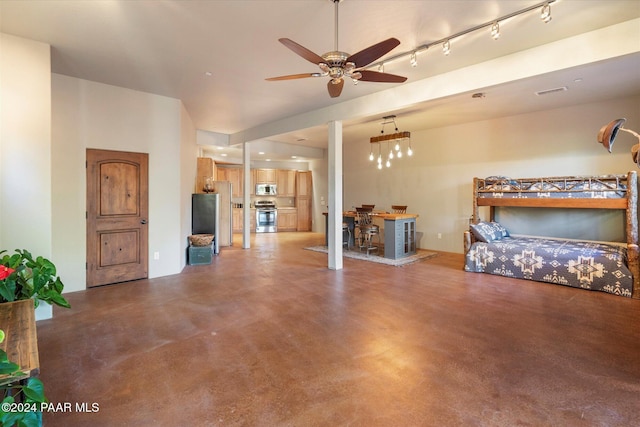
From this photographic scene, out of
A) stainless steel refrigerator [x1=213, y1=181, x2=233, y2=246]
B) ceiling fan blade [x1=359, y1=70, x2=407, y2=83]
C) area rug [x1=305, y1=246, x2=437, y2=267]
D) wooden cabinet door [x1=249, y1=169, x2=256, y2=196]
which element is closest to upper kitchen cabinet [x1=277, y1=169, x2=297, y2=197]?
wooden cabinet door [x1=249, y1=169, x2=256, y2=196]

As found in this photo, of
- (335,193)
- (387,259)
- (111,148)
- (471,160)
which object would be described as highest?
(471,160)

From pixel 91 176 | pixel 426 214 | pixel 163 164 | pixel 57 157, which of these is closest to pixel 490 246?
pixel 426 214

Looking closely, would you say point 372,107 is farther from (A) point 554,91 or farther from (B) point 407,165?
(B) point 407,165

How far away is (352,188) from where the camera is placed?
9.15 metres

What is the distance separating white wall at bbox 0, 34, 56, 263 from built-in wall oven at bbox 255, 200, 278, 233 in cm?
742

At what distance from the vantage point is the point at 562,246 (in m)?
4.77

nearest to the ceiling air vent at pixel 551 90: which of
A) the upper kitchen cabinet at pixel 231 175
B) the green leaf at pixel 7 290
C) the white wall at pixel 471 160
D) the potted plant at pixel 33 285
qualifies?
the white wall at pixel 471 160

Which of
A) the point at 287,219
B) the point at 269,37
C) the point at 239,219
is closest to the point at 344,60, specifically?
the point at 269,37

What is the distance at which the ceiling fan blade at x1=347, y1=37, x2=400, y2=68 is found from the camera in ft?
7.52

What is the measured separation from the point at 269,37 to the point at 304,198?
8104mm

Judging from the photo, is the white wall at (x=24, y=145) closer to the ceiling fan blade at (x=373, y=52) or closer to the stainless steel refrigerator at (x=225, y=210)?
the ceiling fan blade at (x=373, y=52)

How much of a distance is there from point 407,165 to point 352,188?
187 cm

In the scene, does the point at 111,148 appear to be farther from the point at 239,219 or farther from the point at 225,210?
the point at 239,219

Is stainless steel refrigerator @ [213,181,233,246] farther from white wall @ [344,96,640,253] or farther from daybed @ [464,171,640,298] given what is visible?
daybed @ [464,171,640,298]
